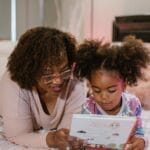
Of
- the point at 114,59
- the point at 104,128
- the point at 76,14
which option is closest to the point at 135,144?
the point at 104,128

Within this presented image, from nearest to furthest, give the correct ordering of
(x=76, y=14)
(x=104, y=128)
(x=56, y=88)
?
(x=104, y=128) → (x=56, y=88) → (x=76, y=14)

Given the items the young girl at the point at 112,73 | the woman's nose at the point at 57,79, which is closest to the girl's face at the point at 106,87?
the young girl at the point at 112,73

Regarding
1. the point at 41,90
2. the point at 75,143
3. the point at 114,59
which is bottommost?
the point at 75,143

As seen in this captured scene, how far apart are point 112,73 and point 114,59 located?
5cm

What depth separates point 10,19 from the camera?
2.46 m

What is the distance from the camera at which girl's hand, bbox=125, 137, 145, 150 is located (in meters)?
1.03

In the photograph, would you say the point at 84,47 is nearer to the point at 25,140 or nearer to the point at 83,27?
the point at 25,140

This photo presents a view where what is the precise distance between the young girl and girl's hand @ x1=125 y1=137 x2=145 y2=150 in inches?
0.4

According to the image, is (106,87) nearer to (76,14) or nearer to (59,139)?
(59,139)

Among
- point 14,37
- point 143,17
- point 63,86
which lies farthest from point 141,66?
point 14,37

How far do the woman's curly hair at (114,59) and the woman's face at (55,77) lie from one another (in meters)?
0.06

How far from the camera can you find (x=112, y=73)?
44.5 inches

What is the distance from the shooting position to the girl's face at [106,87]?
1.10m

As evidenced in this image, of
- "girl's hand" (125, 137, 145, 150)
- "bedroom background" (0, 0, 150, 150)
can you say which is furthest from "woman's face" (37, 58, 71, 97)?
"bedroom background" (0, 0, 150, 150)
